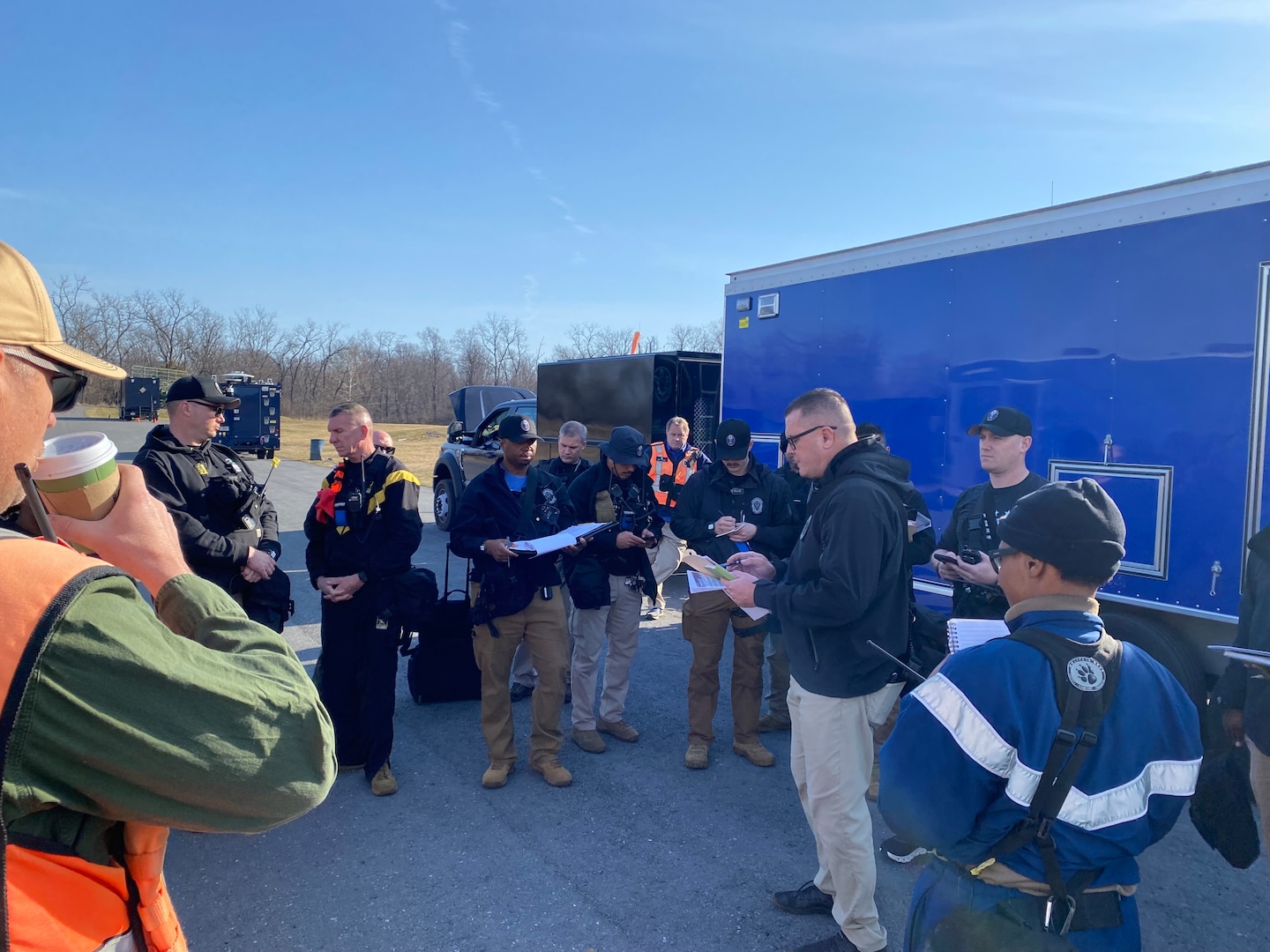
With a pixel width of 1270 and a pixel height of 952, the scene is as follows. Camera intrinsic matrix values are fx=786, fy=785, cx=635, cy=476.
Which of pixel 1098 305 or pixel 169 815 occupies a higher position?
pixel 1098 305

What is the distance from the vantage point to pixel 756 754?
468 cm

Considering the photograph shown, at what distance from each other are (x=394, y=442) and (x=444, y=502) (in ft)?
22.9

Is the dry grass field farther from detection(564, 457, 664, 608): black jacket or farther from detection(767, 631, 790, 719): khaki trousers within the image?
detection(767, 631, 790, 719): khaki trousers

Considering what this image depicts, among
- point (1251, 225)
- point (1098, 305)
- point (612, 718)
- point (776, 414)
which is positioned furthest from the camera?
point (776, 414)

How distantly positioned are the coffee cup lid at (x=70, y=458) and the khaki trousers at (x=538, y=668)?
10.6 feet

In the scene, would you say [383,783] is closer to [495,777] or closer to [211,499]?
[495,777]

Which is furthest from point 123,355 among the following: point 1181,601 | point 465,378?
point 1181,601

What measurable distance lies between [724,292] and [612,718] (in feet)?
13.2

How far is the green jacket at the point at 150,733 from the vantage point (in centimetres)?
86

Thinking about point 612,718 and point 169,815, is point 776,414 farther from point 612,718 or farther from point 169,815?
point 169,815

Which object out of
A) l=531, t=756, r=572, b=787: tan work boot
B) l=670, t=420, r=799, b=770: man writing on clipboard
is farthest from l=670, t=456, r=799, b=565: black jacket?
l=531, t=756, r=572, b=787: tan work boot

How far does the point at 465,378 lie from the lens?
224ft

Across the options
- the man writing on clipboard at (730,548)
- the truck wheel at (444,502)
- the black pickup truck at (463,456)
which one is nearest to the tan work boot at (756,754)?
the man writing on clipboard at (730,548)

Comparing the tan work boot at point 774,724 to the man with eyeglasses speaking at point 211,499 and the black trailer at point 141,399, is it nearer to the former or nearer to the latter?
the man with eyeglasses speaking at point 211,499
